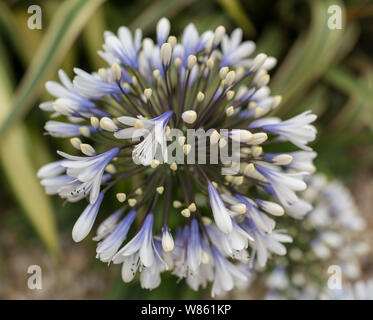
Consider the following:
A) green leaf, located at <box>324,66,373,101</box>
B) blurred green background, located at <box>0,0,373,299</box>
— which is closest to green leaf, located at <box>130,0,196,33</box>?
blurred green background, located at <box>0,0,373,299</box>

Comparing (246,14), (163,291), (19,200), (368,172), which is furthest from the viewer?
(368,172)

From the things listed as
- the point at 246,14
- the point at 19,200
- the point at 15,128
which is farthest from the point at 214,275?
the point at 246,14

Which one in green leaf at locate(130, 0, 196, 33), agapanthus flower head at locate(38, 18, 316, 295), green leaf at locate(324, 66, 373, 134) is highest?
green leaf at locate(130, 0, 196, 33)

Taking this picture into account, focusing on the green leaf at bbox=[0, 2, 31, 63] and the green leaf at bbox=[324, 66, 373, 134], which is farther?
the green leaf at bbox=[324, 66, 373, 134]

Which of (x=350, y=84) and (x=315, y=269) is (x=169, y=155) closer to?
(x=315, y=269)

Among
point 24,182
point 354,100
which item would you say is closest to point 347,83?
point 354,100

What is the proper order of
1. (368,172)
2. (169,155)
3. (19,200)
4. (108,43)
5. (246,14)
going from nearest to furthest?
(169,155)
(108,43)
(19,200)
(246,14)
(368,172)

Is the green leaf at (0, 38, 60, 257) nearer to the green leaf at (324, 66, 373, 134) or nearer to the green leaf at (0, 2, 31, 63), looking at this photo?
the green leaf at (0, 2, 31, 63)

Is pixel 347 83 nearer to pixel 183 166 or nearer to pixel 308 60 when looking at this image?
pixel 308 60
